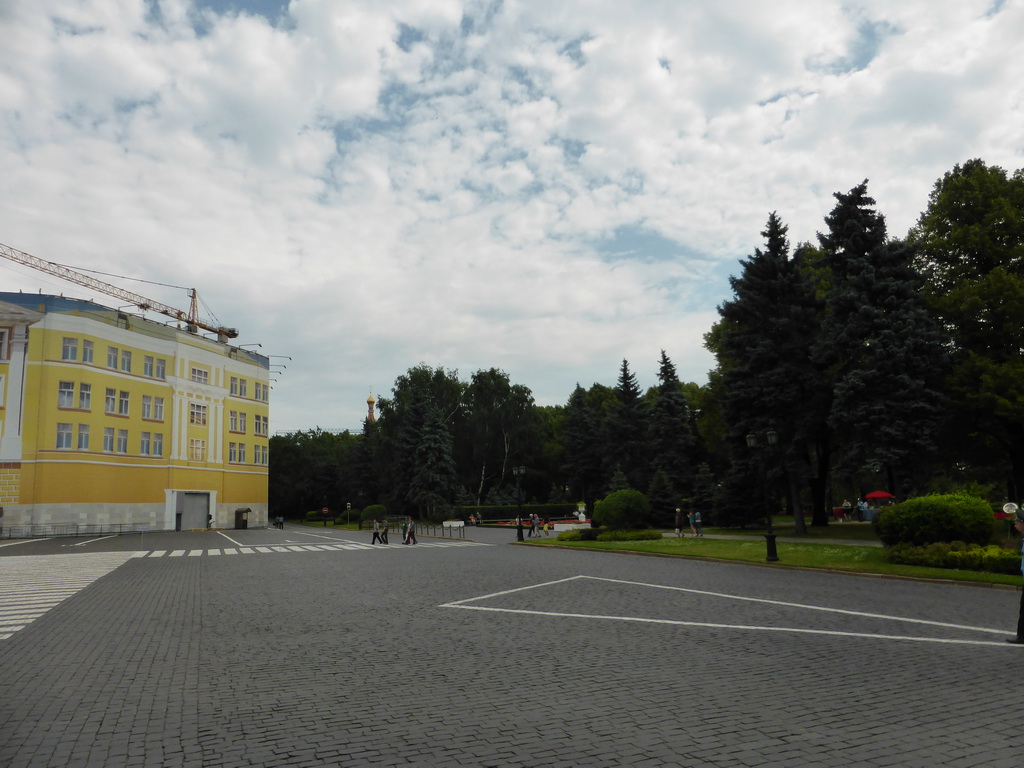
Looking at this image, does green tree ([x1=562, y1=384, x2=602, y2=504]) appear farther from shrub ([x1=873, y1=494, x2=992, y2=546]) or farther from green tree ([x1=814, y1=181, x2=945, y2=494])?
shrub ([x1=873, y1=494, x2=992, y2=546])

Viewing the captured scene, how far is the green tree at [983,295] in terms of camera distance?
A: 3036cm

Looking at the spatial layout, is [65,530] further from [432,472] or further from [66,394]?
[432,472]

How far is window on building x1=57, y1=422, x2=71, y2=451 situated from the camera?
4934cm

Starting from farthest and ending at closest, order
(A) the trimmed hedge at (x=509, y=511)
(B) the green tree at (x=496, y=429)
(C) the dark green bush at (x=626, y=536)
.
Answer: (B) the green tree at (x=496, y=429)
(A) the trimmed hedge at (x=509, y=511)
(C) the dark green bush at (x=626, y=536)

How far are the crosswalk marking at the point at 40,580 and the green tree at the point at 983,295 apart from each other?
3312 cm

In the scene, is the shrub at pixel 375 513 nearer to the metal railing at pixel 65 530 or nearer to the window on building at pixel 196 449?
the window on building at pixel 196 449

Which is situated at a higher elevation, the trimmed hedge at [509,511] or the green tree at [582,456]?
the green tree at [582,456]

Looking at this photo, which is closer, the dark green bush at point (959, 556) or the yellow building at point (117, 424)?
the dark green bush at point (959, 556)

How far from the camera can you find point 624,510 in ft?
113

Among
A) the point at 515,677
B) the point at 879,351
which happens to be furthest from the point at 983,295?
the point at 515,677

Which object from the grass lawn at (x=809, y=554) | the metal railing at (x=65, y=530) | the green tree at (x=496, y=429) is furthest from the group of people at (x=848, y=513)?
the metal railing at (x=65, y=530)

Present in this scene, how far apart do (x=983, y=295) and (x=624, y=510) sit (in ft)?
61.3

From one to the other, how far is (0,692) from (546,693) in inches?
219

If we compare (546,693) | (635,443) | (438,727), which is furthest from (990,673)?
(635,443)
